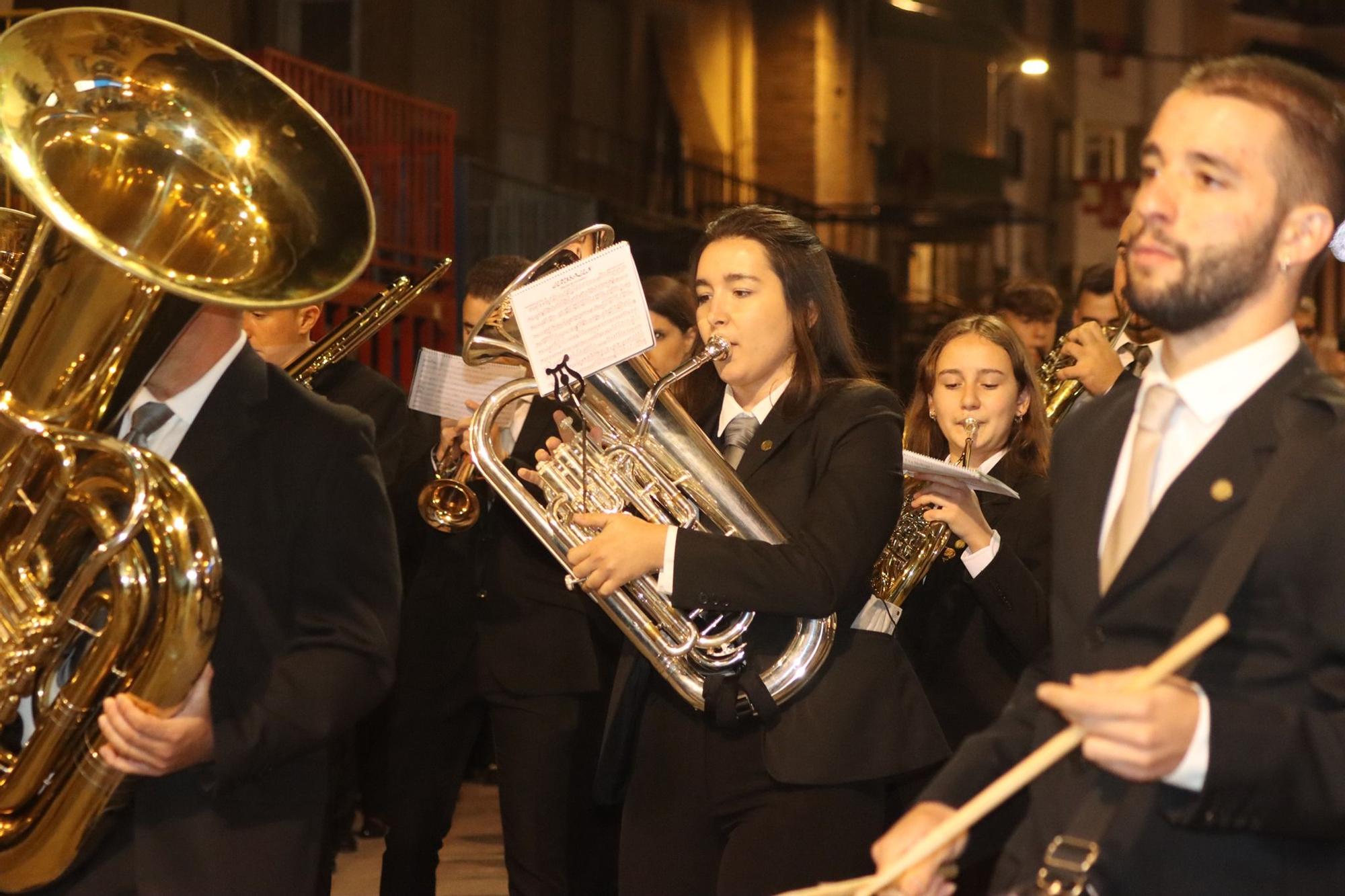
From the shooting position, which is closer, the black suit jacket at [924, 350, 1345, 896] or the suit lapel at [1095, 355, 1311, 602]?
the black suit jacket at [924, 350, 1345, 896]

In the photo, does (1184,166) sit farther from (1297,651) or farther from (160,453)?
(160,453)

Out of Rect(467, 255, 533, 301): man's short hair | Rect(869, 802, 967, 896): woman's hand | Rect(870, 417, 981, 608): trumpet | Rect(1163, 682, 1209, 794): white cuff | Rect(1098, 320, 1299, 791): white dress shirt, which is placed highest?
Rect(1098, 320, 1299, 791): white dress shirt

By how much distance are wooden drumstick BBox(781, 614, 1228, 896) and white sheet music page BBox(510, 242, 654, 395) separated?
4.40ft

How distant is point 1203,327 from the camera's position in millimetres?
2025

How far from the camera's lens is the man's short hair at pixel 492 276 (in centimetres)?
491

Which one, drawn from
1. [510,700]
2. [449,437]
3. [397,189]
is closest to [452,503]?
[449,437]

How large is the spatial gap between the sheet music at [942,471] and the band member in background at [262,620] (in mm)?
1054

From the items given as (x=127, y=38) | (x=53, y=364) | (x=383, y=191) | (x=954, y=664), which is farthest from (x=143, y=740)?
(x=383, y=191)

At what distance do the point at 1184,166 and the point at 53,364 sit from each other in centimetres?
155

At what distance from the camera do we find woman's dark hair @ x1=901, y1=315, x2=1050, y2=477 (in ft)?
13.8

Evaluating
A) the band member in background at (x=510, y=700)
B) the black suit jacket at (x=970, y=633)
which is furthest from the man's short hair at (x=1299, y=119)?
the band member in background at (x=510, y=700)

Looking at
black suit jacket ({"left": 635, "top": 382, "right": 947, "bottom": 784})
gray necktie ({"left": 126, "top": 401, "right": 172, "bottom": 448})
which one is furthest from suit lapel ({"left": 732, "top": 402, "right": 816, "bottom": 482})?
gray necktie ({"left": 126, "top": 401, "right": 172, "bottom": 448})

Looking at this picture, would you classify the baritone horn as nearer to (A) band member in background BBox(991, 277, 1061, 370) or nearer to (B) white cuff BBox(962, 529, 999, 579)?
(B) white cuff BBox(962, 529, 999, 579)

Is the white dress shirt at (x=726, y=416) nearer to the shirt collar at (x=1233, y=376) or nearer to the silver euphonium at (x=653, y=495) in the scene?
the silver euphonium at (x=653, y=495)
